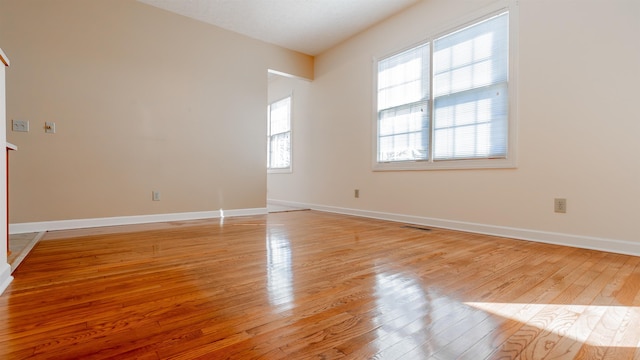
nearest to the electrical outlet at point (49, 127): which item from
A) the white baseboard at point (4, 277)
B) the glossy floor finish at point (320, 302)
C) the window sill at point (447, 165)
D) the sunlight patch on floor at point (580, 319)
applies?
the glossy floor finish at point (320, 302)

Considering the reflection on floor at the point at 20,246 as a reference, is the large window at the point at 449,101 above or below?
above

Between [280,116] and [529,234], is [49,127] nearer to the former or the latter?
[280,116]

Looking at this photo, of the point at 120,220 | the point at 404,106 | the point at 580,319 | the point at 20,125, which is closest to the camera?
the point at 580,319

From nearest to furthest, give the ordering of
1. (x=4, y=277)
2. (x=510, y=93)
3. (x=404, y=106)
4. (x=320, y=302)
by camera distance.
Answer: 1. (x=320, y=302)
2. (x=4, y=277)
3. (x=510, y=93)
4. (x=404, y=106)

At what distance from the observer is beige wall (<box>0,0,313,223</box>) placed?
3.01 meters

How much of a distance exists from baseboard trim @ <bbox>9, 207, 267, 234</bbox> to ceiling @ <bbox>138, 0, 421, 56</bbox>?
255 cm

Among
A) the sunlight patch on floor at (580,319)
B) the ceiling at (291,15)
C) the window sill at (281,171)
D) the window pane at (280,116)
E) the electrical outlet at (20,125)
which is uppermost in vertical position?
the ceiling at (291,15)

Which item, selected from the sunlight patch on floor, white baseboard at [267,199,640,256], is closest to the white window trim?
white baseboard at [267,199,640,256]

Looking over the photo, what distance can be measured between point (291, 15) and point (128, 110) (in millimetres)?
2305

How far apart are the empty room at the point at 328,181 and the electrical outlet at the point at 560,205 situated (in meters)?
0.03

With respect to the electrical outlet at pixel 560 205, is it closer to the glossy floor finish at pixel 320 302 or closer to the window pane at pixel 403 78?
the glossy floor finish at pixel 320 302

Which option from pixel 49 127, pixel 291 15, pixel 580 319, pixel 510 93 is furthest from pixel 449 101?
pixel 49 127

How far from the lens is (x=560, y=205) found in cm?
255

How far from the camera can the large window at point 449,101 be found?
2.94m
